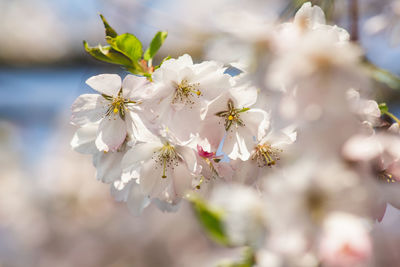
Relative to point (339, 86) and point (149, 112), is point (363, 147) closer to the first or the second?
point (339, 86)

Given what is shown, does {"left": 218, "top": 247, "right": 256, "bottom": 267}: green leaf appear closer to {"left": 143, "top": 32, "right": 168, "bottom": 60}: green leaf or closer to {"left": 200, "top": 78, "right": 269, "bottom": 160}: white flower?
{"left": 200, "top": 78, "right": 269, "bottom": 160}: white flower

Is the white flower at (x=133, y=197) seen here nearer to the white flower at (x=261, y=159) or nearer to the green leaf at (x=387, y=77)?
the white flower at (x=261, y=159)

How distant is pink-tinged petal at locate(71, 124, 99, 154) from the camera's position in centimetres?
80

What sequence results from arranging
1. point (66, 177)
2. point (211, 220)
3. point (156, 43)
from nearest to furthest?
1. point (211, 220)
2. point (156, 43)
3. point (66, 177)

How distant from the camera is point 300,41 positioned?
414 mm

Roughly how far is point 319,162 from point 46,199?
11.5ft

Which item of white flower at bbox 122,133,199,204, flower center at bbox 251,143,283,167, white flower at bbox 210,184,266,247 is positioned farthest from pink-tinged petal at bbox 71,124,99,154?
white flower at bbox 210,184,266,247

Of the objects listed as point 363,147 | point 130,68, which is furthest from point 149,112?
point 363,147

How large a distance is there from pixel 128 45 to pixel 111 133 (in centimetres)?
17

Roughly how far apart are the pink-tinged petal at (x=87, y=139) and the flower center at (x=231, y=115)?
10.4 inches

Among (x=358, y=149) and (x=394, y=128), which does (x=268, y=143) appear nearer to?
(x=394, y=128)

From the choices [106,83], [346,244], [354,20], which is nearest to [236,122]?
[106,83]

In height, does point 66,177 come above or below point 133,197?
above

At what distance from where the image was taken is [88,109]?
79 cm
